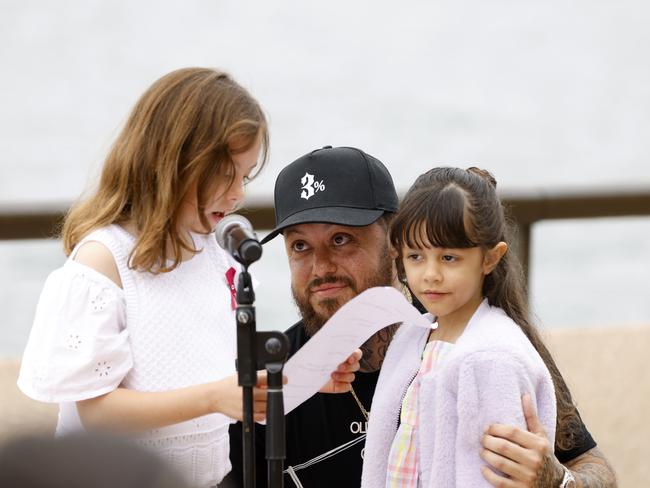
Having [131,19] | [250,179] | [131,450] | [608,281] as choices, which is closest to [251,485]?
[250,179]

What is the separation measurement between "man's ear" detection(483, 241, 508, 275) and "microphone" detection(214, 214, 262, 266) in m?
0.45

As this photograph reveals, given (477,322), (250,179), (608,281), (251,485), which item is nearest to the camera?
(251,485)

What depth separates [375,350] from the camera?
254 cm

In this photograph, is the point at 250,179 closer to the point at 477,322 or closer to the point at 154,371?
the point at 154,371

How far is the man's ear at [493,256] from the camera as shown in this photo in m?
2.09

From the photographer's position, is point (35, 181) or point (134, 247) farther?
point (35, 181)

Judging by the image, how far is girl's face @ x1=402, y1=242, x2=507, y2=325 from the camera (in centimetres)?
204

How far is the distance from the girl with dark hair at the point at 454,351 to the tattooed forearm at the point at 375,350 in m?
0.26

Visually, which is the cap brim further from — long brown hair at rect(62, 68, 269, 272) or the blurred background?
the blurred background

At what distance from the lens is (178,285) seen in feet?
7.43

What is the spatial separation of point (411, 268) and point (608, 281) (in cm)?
972

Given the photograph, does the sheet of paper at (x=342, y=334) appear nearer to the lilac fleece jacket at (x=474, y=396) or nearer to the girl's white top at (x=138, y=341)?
the lilac fleece jacket at (x=474, y=396)

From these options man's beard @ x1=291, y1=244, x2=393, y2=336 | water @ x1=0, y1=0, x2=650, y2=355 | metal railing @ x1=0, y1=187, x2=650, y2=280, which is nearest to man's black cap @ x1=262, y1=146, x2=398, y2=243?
man's beard @ x1=291, y1=244, x2=393, y2=336

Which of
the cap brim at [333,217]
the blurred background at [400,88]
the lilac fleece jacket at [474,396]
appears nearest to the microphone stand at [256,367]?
the lilac fleece jacket at [474,396]
